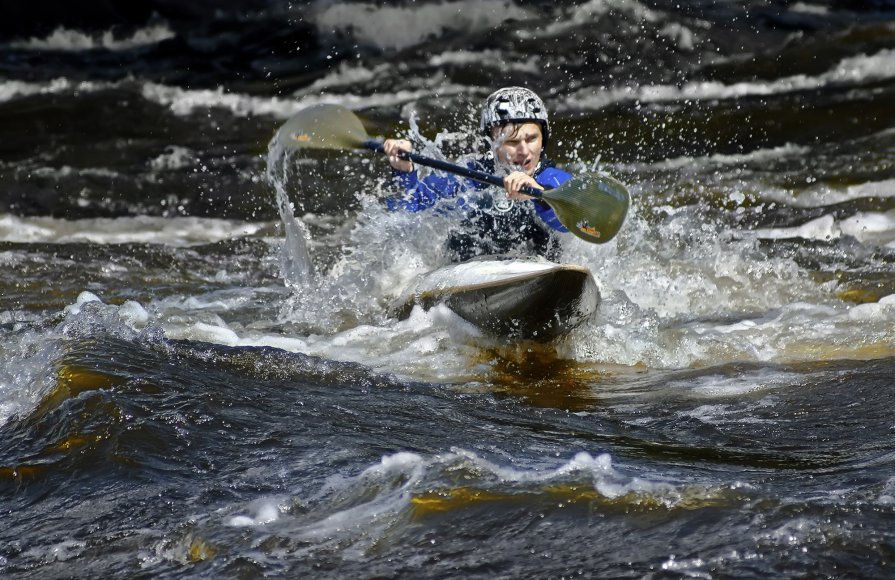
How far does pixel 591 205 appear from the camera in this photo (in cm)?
451

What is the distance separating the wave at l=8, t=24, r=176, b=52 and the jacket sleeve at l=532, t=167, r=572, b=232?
21.1ft

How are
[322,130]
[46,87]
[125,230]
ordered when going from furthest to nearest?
1. [46,87]
2. [125,230]
3. [322,130]

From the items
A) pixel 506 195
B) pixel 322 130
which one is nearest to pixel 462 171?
pixel 506 195

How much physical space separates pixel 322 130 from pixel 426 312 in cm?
Result: 182

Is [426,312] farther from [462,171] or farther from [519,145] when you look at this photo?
[519,145]

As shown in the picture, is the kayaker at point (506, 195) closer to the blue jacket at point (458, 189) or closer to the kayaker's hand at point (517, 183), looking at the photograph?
the blue jacket at point (458, 189)

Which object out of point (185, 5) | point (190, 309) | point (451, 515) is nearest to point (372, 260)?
point (190, 309)

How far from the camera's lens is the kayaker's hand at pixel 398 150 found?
18.3ft

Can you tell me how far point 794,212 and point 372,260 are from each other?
3888 millimetres

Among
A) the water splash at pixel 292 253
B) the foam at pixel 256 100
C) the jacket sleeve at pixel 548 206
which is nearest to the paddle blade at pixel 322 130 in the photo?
the water splash at pixel 292 253

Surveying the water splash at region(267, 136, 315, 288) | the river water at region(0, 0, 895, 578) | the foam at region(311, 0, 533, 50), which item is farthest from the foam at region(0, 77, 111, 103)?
the water splash at region(267, 136, 315, 288)

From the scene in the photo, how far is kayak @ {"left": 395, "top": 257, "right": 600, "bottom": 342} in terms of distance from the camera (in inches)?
165

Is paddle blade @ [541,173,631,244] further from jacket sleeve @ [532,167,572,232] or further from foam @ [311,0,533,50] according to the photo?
foam @ [311,0,533,50]

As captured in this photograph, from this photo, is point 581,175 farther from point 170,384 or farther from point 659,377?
point 170,384
